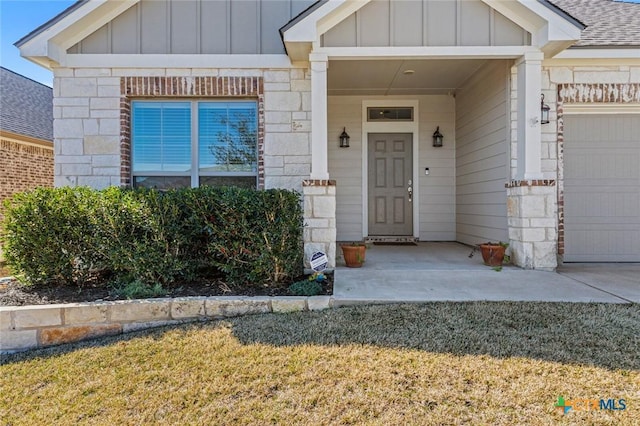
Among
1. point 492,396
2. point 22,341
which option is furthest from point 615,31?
point 22,341

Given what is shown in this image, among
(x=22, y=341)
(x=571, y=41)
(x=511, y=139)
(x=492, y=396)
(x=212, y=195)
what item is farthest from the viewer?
(x=511, y=139)

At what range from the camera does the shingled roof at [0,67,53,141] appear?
8609 mm

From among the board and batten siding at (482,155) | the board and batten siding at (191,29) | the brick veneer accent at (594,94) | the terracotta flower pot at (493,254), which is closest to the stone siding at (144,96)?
the board and batten siding at (191,29)

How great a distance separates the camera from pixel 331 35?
14.4 feet

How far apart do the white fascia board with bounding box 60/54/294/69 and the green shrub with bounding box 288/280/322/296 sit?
2.87 meters

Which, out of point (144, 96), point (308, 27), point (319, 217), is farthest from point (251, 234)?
point (144, 96)

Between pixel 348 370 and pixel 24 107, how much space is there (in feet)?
37.2

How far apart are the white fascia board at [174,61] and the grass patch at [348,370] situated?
3282 mm

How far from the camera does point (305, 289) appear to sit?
11.1ft

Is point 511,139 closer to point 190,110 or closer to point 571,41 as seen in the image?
point 571,41

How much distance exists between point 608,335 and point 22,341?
4.29 metres

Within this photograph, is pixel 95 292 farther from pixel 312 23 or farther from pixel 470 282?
pixel 470 282

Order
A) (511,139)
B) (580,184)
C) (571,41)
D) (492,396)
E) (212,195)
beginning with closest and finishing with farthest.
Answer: (492,396) < (212,195) < (571,41) < (511,139) < (580,184)

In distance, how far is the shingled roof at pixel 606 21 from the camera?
4770 millimetres
